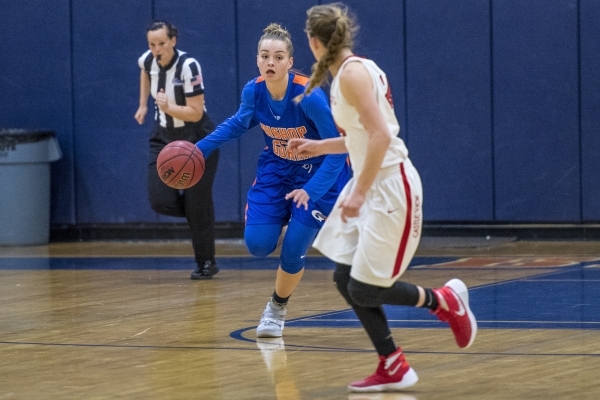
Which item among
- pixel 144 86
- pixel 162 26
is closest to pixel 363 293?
pixel 162 26

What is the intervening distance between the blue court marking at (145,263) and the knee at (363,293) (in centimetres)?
494

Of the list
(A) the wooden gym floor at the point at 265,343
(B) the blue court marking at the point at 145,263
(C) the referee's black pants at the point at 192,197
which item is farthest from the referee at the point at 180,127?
(B) the blue court marking at the point at 145,263

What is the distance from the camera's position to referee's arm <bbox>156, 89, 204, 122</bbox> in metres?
8.85

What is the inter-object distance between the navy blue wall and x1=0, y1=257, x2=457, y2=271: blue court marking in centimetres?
160

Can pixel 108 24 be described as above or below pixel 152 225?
above

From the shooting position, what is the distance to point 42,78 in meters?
12.6

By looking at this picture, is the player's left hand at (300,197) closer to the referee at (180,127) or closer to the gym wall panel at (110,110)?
the referee at (180,127)

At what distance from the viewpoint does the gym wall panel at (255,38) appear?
11.8 meters

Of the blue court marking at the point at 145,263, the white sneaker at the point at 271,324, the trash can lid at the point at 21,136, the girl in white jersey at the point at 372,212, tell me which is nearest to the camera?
the girl in white jersey at the point at 372,212

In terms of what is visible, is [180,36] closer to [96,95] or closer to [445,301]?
[96,95]

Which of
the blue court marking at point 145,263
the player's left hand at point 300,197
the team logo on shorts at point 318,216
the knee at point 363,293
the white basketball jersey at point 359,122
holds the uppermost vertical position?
the white basketball jersey at point 359,122

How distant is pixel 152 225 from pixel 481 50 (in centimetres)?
394

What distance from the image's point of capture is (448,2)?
1145 centimetres

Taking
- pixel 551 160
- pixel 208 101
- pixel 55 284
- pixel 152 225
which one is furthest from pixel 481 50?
pixel 55 284
